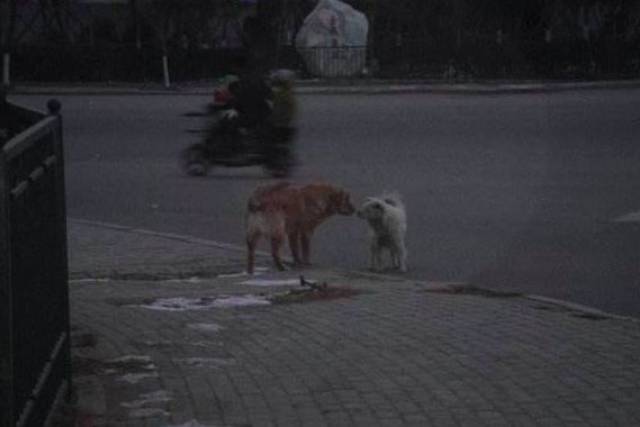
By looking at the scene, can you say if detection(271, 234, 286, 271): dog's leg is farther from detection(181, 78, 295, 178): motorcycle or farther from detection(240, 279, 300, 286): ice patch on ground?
detection(181, 78, 295, 178): motorcycle

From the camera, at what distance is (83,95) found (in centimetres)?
3919

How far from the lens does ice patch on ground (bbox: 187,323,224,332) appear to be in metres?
8.71

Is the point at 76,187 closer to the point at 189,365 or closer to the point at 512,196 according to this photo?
the point at 512,196

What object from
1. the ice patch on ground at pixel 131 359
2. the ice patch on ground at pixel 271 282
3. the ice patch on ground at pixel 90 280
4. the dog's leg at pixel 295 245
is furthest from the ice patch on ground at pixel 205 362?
the dog's leg at pixel 295 245

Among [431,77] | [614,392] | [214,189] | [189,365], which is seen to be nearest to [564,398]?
[614,392]

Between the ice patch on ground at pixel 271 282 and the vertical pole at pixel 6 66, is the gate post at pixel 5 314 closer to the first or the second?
the ice patch on ground at pixel 271 282

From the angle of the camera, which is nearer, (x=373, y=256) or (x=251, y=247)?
(x=251, y=247)

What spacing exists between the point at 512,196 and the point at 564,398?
32.6 ft

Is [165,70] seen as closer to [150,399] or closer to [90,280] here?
[90,280]

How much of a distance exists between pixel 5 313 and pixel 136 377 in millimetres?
2502

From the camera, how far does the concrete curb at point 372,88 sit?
1559 inches

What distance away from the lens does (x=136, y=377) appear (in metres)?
7.34

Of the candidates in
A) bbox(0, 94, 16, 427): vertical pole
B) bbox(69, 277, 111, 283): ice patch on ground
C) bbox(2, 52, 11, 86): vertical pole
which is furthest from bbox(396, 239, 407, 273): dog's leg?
bbox(2, 52, 11, 86): vertical pole

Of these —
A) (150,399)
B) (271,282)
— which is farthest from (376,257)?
(150,399)
